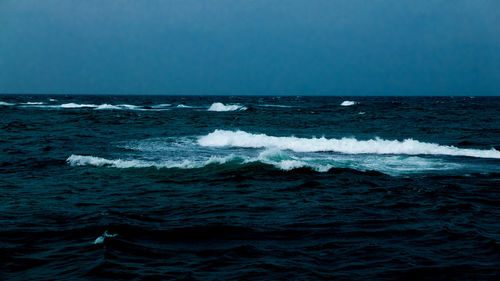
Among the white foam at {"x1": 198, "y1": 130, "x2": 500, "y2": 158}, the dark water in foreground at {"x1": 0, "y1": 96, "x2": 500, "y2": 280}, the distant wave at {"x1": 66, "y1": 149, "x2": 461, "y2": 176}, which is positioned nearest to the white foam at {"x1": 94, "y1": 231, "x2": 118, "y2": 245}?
the dark water in foreground at {"x1": 0, "y1": 96, "x2": 500, "y2": 280}

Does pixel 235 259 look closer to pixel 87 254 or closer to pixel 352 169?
pixel 87 254

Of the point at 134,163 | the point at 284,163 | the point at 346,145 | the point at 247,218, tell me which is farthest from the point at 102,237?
the point at 346,145

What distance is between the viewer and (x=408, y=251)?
5949 mm

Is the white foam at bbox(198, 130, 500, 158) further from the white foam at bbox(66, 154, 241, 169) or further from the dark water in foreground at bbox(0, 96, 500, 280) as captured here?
the white foam at bbox(66, 154, 241, 169)

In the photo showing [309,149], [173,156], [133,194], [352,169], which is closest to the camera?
[133,194]

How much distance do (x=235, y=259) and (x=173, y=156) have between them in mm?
10016

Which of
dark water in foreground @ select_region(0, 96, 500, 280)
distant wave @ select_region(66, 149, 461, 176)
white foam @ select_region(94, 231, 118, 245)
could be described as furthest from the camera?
distant wave @ select_region(66, 149, 461, 176)

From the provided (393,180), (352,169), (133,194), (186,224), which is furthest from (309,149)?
(186,224)

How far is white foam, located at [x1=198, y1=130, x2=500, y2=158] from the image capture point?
1722 cm

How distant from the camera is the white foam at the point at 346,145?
56.5 feet

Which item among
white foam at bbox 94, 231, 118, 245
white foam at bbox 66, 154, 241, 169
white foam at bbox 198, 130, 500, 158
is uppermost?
white foam at bbox 198, 130, 500, 158

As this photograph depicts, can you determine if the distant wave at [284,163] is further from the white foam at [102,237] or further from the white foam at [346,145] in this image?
the white foam at [102,237]

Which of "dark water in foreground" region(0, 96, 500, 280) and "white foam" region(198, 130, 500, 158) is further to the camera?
"white foam" region(198, 130, 500, 158)

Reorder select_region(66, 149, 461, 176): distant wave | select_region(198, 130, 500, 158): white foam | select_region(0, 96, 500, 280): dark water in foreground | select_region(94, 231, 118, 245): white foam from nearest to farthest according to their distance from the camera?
select_region(0, 96, 500, 280): dark water in foreground < select_region(94, 231, 118, 245): white foam < select_region(66, 149, 461, 176): distant wave < select_region(198, 130, 500, 158): white foam
